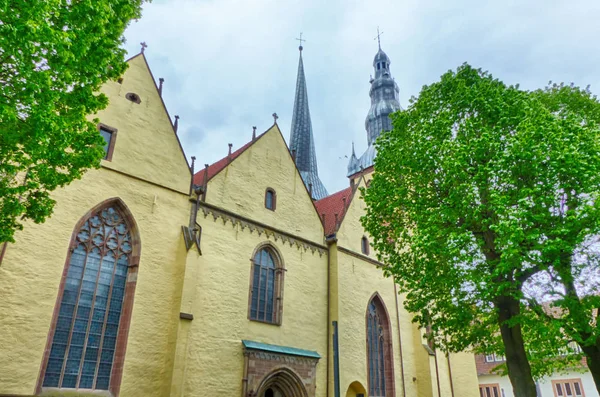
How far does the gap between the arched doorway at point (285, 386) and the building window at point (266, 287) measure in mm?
1820

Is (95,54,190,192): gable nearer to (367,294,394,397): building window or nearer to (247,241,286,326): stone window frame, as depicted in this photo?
(247,241,286,326): stone window frame

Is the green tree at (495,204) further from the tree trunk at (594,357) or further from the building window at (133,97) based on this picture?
the building window at (133,97)

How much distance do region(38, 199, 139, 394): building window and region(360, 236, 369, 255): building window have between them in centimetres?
1096

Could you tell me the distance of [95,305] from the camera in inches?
470

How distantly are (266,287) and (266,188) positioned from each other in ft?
13.1

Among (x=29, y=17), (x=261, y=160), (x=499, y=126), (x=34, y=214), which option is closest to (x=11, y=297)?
(x=34, y=214)

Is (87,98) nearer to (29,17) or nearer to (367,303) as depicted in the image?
(29,17)

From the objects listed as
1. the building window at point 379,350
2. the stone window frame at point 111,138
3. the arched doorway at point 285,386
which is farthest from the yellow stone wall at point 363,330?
the stone window frame at point 111,138

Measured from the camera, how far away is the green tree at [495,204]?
32.9 feet

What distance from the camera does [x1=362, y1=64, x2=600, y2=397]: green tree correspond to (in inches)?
395

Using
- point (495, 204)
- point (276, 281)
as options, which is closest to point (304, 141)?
point (276, 281)

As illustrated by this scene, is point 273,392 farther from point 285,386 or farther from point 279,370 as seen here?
point 279,370

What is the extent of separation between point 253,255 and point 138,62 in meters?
8.00

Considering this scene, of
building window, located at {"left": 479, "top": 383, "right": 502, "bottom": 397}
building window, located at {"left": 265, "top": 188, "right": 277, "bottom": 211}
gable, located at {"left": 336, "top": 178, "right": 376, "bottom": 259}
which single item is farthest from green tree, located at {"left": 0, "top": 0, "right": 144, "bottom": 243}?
building window, located at {"left": 479, "top": 383, "right": 502, "bottom": 397}
